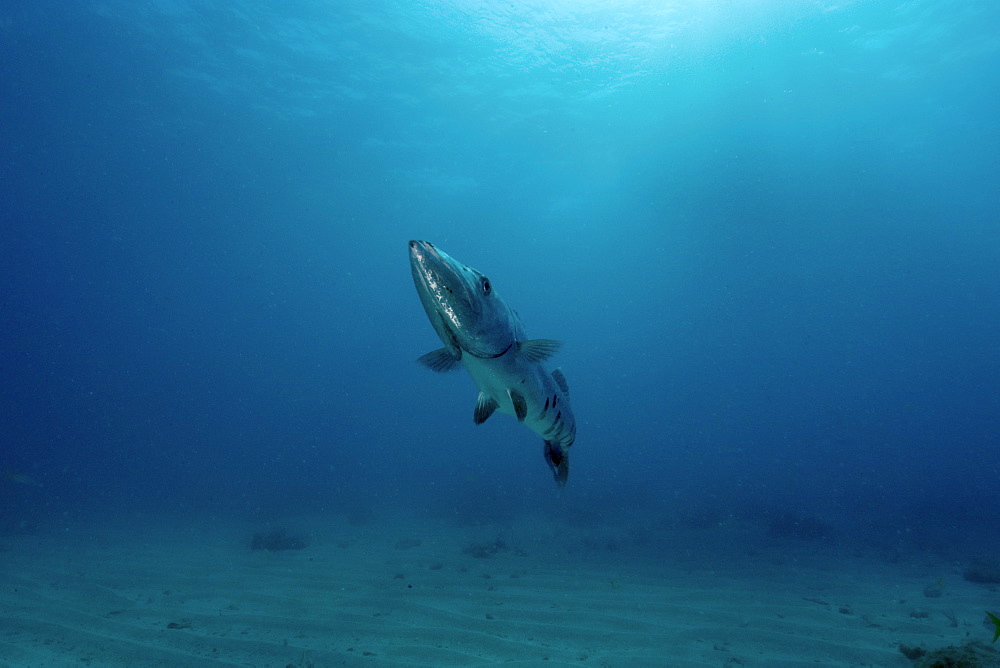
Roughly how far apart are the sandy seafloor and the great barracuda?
3861 millimetres

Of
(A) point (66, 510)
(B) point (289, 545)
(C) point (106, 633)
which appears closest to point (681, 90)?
(B) point (289, 545)

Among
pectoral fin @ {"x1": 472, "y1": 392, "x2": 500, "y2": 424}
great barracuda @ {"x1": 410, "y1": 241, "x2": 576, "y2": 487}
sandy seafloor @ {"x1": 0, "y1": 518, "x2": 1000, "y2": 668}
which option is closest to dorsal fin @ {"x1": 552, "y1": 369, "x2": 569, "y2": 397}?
great barracuda @ {"x1": 410, "y1": 241, "x2": 576, "y2": 487}

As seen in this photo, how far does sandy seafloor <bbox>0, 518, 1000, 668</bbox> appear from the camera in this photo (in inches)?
200

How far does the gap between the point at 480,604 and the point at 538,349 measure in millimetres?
6093

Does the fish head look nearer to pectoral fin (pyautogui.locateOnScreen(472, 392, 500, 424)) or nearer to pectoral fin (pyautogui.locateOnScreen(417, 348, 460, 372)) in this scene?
pectoral fin (pyautogui.locateOnScreen(417, 348, 460, 372))

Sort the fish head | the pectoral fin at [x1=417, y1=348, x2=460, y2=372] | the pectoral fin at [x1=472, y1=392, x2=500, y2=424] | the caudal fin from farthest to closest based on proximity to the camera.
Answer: the caudal fin, the pectoral fin at [x1=472, y1=392, x2=500, y2=424], the pectoral fin at [x1=417, y1=348, x2=460, y2=372], the fish head

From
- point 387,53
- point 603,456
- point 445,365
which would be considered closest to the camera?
point 445,365

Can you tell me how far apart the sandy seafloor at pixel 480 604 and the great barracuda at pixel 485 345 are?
152 inches

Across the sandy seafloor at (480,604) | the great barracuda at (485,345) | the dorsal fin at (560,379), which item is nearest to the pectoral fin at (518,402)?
the great barracuda at (485,345)

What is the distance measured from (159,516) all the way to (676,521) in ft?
67.9

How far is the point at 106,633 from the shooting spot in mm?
5602

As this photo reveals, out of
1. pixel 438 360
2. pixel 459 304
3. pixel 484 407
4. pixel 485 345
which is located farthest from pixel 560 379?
pixel 459 304

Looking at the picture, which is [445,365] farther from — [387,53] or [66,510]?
[66,510]

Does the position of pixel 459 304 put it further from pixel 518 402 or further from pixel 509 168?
pixel 509 168
